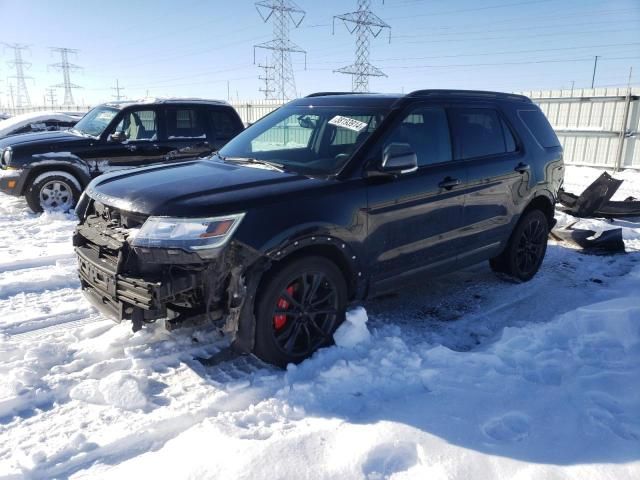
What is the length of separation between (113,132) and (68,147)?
727 mm

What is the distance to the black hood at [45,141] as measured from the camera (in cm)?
817

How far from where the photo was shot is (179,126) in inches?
347

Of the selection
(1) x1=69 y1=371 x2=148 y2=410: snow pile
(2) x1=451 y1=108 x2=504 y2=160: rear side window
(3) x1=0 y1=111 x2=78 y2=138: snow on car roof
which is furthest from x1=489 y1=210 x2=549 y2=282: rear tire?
(3) x1=0 y1=111 x2=78 y2=138: snow on car roof

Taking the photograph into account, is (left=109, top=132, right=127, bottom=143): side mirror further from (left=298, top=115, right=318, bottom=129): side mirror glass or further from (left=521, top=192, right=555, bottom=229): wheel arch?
(left=521, top=192, right=555, bottom=229): wheel arch

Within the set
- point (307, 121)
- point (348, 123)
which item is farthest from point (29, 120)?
point (348, 123)

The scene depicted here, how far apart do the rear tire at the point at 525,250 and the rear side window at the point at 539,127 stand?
783 mm

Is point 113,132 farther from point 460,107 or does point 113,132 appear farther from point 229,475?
point 229,475

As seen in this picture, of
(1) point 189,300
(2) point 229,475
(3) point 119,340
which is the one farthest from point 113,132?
(2) point 229,475

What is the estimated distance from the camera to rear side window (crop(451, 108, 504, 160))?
4.59 m

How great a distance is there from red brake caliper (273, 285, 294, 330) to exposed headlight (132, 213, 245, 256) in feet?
2.07

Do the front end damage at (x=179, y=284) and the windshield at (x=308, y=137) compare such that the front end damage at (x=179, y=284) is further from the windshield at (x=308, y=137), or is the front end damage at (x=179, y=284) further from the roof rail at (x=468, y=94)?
the roof rail at (x=468, y=94)

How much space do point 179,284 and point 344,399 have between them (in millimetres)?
1209

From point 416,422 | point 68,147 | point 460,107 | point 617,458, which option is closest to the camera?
point 617,458

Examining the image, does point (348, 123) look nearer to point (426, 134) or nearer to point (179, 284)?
point (426, 134)
